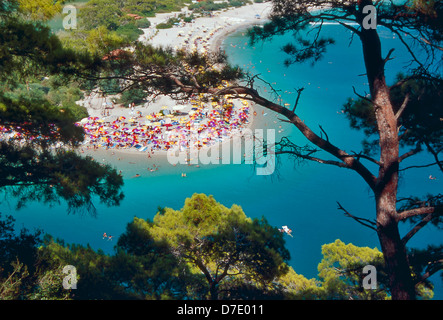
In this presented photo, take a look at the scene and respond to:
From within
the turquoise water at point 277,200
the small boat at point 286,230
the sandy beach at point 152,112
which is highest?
the sandy beach at point 152,112

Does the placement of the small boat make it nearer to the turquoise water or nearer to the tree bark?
the turquoise water

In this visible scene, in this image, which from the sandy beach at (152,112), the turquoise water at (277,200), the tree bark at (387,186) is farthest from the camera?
the sandy beach at (152,112)

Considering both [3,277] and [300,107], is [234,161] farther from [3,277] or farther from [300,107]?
[3,277]

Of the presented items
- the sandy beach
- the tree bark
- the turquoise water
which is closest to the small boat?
the turquoise water

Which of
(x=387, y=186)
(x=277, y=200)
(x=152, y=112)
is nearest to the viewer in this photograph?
(x=387, y=186)

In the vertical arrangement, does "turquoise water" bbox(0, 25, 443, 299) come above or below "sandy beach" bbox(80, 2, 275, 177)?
below

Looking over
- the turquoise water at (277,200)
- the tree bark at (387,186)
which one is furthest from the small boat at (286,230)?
the tree bark at (387,186)

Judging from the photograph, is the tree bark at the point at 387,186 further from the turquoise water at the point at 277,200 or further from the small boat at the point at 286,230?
the small boat at the point at 286,230

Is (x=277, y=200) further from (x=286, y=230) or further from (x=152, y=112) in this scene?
(x=152, y=112)

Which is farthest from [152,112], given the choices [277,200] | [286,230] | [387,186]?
[387,186]

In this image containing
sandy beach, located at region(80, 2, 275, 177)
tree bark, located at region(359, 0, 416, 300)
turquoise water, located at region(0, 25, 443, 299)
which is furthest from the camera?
sandy beach, located at region(80, 2, 275, 177)
